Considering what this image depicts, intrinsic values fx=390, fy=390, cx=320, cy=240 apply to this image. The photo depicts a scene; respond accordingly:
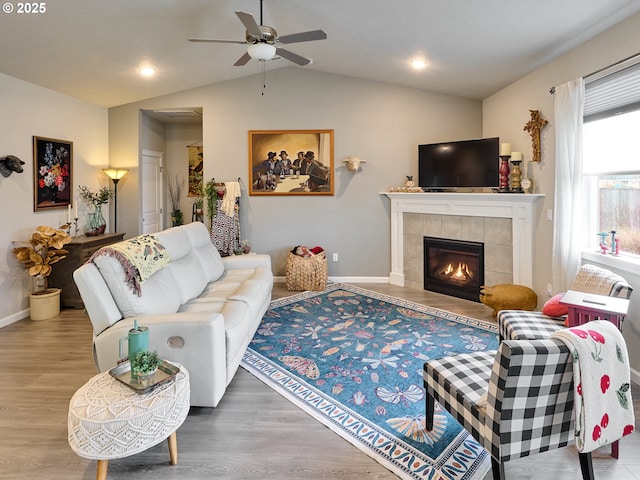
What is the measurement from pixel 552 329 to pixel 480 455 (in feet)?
3.54

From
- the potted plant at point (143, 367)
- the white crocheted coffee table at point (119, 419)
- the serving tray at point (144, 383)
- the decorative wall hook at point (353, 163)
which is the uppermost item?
the decorative wall hook at point (353, 163)

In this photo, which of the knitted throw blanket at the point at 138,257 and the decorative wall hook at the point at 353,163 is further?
the decorative wall hook at the point at 353,163

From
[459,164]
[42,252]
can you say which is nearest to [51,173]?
[42,252]

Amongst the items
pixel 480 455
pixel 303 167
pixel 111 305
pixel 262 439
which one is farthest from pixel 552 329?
pixel 303 167

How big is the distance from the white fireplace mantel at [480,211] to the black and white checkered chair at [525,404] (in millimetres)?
2977

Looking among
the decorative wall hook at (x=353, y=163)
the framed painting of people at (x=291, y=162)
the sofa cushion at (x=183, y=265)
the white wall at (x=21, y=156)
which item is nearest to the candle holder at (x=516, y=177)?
the decorative wall hook at (x=353, y=163)

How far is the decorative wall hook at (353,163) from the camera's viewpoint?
222 inches

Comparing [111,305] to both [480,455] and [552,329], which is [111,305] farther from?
[552,329]

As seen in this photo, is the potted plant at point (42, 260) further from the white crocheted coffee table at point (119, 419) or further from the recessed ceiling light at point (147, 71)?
the white crocheted coffee table at point (119, 419)

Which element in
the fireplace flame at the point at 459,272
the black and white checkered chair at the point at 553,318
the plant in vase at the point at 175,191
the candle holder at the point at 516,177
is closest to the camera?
the black and white checkered chair at the point at 553,318

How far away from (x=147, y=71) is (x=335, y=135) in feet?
8.51

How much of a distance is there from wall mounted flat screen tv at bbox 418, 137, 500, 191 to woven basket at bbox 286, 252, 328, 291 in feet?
6.05

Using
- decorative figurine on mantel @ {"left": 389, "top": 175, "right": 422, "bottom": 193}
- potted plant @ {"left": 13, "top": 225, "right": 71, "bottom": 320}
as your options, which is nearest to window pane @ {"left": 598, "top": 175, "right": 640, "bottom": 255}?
decorative figurine on mantel @ {"left": 389, "top": 175, "right": 422, "bottom": 193}

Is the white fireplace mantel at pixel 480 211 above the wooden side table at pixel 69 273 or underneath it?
above
